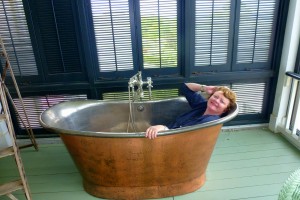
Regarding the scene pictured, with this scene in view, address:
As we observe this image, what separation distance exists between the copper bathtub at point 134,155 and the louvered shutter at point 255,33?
1.03 metres

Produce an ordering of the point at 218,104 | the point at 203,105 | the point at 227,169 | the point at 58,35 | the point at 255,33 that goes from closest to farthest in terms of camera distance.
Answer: the point at 218,104
the point at 203,105
the point at 227,169
the point at 58,35
the point at 255,33

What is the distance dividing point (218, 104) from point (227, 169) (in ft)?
2.51

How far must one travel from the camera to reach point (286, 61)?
2.46 meters

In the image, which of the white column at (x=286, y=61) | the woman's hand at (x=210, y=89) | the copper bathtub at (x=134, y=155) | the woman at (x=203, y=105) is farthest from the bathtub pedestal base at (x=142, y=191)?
the white column at (x=286, y=61)

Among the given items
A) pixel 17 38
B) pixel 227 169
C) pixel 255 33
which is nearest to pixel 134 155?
pixel 227 169

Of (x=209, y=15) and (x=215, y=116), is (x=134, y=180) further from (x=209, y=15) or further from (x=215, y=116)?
(x=209, y=15)

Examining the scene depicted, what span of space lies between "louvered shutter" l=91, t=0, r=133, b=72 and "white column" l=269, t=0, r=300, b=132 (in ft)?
5.44

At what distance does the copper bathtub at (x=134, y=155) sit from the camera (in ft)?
5.33

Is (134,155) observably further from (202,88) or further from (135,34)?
(135,34)

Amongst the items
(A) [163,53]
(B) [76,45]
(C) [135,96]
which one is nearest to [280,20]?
(A) [163,53]

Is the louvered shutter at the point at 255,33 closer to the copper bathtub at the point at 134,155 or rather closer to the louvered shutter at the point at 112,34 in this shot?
the copper bathtub at the point at 134,155

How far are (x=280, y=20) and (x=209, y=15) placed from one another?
0.77 m

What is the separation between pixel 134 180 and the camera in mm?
1819

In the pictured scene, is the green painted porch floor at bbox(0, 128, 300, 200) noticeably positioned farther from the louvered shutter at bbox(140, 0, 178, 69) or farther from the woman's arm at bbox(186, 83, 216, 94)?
the louvered shutter at bbox(140, 0, 178, 69)
